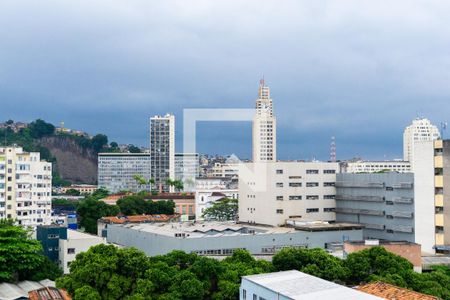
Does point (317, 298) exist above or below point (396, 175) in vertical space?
below

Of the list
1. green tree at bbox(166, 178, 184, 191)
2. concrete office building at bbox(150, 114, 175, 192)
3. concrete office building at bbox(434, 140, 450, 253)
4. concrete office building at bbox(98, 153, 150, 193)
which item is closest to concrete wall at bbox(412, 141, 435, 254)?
concrete office building at bbox(434, 140, 450, 253)

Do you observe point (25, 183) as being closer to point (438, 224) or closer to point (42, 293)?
point (42, 293)

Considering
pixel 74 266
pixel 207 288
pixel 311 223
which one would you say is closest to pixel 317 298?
pixel 207 288

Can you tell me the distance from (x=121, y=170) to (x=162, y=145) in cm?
1109

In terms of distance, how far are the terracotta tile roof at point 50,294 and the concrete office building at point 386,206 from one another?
Answer: 1481 cm

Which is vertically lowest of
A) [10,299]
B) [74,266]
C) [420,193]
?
[10,299]

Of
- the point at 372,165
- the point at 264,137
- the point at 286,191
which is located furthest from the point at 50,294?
the point at 372,165

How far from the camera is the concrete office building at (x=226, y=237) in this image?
24266mm

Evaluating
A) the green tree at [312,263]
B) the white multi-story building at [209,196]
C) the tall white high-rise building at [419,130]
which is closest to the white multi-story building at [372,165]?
the tall white high-rise building at [419,130]

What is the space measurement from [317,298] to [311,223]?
18.0 metres

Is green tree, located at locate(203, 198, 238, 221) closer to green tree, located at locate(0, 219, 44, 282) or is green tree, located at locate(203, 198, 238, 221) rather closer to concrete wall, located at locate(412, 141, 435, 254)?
concrete wall, located at locate(412, 141, 435, 254)

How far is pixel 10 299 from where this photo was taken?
1822 cm

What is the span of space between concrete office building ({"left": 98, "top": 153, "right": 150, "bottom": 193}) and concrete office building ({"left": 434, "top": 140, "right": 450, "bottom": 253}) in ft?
231

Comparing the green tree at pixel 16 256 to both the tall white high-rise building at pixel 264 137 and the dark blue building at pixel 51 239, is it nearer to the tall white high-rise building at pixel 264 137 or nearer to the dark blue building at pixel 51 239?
the dark blue building at pixel 51 239
